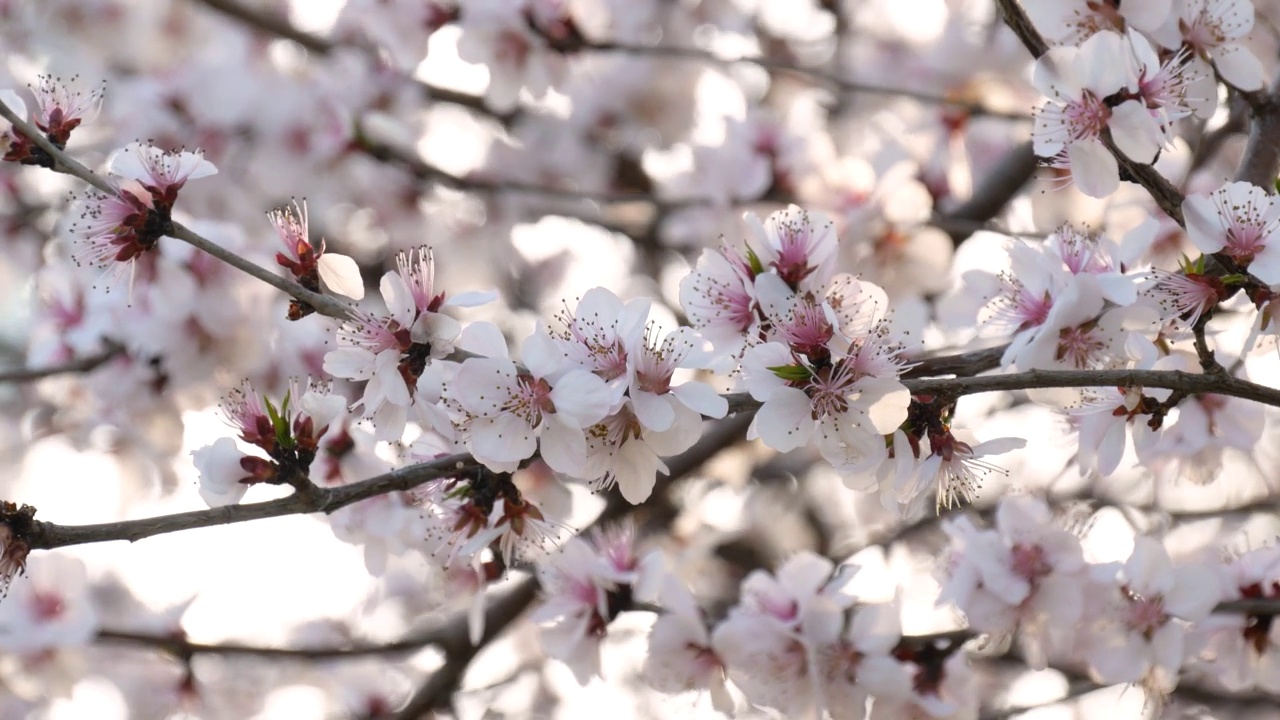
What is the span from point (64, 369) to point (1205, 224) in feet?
7.44

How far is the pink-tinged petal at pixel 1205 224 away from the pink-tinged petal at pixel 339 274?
0.96 m

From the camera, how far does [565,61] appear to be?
8.62 ft

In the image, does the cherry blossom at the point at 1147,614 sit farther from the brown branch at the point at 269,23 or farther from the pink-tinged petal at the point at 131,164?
the brown branch at the point at 269,23

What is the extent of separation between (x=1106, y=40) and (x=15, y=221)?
315 centimetres

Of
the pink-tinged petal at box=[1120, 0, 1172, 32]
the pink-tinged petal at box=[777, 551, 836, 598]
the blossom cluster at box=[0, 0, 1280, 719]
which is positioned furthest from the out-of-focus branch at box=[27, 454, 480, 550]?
the pink-tinged petal at box=[1120, 0, 1172, 32]

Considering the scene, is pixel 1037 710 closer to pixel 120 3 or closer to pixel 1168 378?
pixel 1168 378

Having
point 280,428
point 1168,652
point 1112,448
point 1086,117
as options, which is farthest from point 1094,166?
point 280,428

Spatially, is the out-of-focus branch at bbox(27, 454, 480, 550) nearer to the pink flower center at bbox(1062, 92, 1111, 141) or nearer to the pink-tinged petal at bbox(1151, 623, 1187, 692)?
the pink flower center at bbox(1062, 92, 1111, 141)

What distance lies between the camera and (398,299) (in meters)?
1.34

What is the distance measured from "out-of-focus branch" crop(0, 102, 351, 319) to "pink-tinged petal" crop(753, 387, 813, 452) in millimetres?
490

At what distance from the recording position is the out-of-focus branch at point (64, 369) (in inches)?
96.6

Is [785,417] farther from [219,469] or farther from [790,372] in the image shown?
[219,469]

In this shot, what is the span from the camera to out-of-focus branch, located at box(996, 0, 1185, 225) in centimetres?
137

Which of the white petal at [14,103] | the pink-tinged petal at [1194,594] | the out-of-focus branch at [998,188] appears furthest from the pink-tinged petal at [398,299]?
the out-of-focus branch at [998,188]
